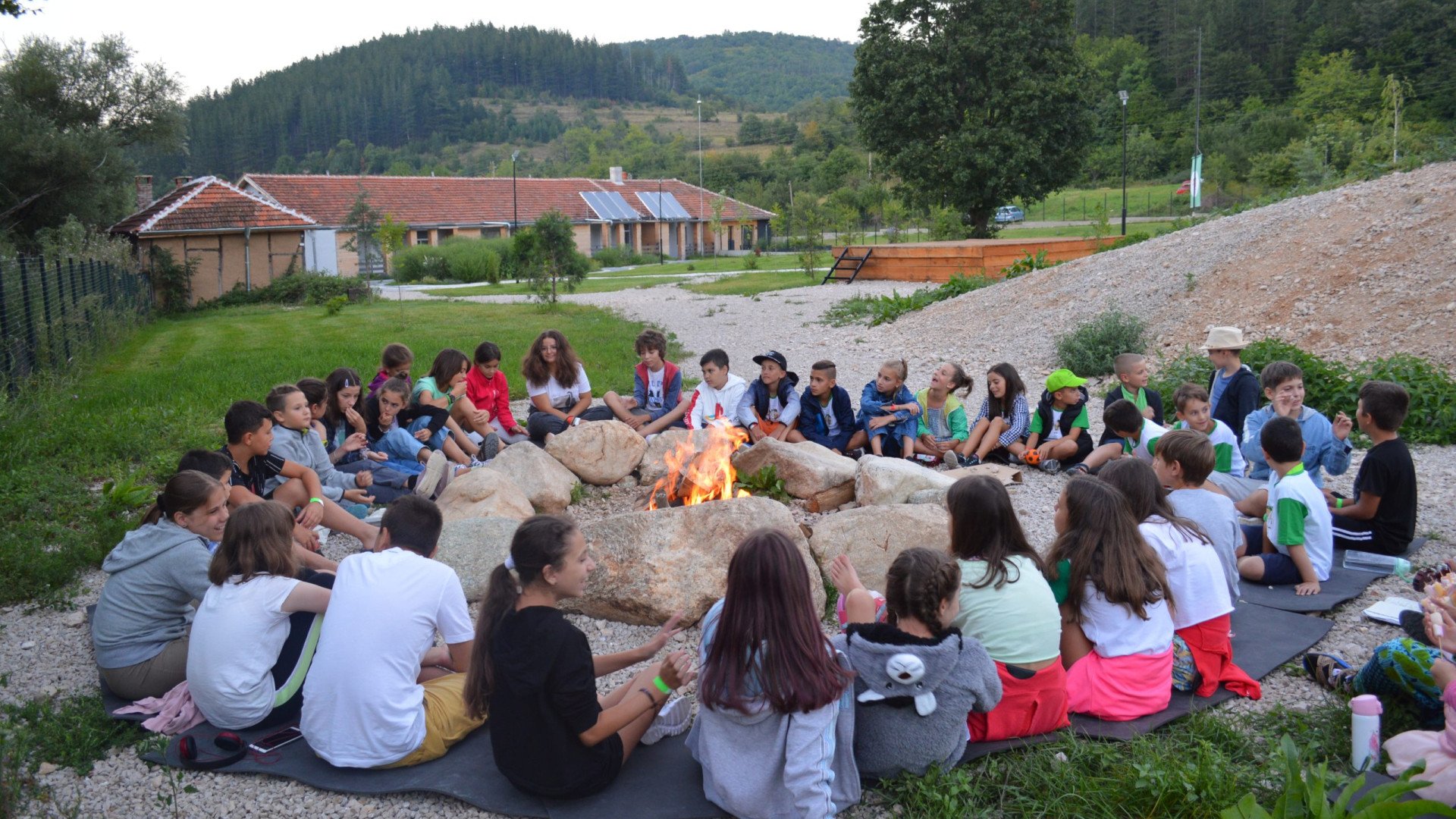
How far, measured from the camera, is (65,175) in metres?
30.9

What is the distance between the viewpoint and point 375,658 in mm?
3787

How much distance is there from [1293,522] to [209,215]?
35279mm

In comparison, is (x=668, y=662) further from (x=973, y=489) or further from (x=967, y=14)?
(x=967, y=14)

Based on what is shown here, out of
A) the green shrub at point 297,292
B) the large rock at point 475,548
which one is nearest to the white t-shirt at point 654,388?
the large rock at point 475,548

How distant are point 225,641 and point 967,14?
33654 millimetres

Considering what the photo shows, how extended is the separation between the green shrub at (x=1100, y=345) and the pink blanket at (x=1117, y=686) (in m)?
9.68

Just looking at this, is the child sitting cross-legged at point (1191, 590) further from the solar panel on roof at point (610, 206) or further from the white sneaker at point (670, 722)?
the solar panel on roof at point (610, 206)

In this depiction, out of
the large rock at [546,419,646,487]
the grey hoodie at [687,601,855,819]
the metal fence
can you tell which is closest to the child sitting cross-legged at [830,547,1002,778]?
the grey hoodie at [687,601,855,819]

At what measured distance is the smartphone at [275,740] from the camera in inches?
161

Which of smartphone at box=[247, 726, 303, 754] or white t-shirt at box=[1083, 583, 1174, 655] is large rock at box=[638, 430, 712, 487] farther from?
white t-shirt at box=[1083, 583, 1174, 655]

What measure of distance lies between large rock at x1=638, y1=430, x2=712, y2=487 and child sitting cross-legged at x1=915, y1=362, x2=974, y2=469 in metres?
2.15

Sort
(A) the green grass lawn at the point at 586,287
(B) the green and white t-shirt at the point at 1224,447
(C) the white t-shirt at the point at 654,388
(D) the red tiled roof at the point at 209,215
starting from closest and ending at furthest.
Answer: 1. (B) the green and white t-shirt at the point at 1224,447
2. (C) the white t-shirt at the point at 654,388
3. (D) the red tiled roof at the point at 209,215
4. (A) the green grass lawn at the point at 586,287

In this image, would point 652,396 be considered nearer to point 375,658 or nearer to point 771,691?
point 375,658

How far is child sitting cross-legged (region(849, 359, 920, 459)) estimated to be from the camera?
28.3 feet
